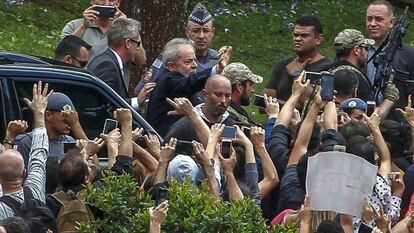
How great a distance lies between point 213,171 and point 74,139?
73.7 inches

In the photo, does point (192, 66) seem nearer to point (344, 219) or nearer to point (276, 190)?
point (276, 190)

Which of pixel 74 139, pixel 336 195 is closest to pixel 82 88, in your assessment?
pixel 74 139

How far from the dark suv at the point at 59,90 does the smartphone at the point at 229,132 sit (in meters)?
1.10

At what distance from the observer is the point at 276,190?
1047 centimetres

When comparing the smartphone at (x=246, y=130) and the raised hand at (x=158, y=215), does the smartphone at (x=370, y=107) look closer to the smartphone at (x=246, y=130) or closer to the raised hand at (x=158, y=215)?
the smartphone at (x=246, y=130)

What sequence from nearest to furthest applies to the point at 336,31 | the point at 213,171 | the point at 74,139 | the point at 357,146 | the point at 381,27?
the point at 213,171 < the point at 357,146 < the point at 74,139 < the point at 381,27 < the point at 336,31

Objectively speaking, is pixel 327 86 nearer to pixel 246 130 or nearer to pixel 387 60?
pixel 246 130

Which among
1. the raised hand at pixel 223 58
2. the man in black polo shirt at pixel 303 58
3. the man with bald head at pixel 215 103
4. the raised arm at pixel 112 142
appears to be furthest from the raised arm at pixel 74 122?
the man in black polo shirt at pixel 303 58

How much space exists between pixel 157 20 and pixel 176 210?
6572 mm

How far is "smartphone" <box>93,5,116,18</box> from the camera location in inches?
503

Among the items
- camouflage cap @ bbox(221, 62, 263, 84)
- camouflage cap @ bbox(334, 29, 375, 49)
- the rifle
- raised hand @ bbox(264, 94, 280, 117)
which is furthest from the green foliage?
the rifle

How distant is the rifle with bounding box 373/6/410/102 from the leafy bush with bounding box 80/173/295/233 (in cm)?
424

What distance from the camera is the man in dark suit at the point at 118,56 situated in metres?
11.9

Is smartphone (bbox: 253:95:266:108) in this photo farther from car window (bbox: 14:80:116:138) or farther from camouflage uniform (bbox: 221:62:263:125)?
car window (bbox: 14:80:116:138)
